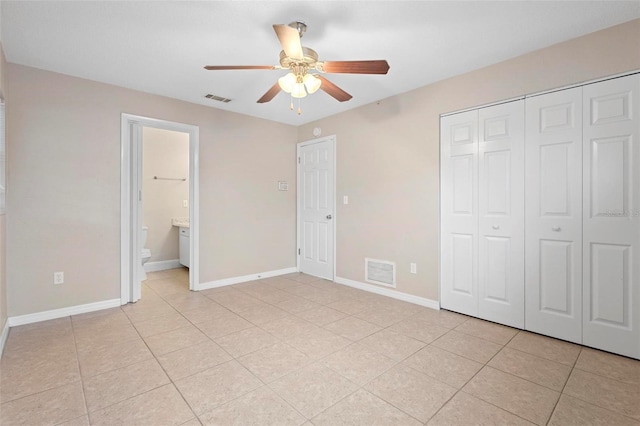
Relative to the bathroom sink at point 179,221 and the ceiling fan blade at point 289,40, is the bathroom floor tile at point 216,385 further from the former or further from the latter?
the bathroom sink at point 179,221

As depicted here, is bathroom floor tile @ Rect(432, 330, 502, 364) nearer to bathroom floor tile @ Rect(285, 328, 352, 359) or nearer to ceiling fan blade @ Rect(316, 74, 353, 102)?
bathroom floor tile @ Rect(285, 328, 352, 359)

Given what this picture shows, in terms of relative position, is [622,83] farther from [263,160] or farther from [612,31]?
[263,160]

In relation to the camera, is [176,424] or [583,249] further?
[583,249]

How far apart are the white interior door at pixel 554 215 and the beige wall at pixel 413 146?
0.26m

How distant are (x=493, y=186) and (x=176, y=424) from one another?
311 centimetres

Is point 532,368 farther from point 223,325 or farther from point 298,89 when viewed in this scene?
point 298,89

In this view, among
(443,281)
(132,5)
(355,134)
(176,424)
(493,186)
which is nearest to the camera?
(176,424)

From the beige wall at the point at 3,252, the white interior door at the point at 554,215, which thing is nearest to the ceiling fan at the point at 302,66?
the white interior door at the point at 554,215

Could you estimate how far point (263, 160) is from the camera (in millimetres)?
4719

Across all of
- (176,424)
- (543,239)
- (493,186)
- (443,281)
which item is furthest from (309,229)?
(176,424)

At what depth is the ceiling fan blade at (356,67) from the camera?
6.79 feet

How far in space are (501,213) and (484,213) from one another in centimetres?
15

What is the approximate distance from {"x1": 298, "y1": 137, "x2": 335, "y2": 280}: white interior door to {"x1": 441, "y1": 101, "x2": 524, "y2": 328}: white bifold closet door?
1.76 meters

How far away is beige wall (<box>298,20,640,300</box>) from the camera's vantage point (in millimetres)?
2434
